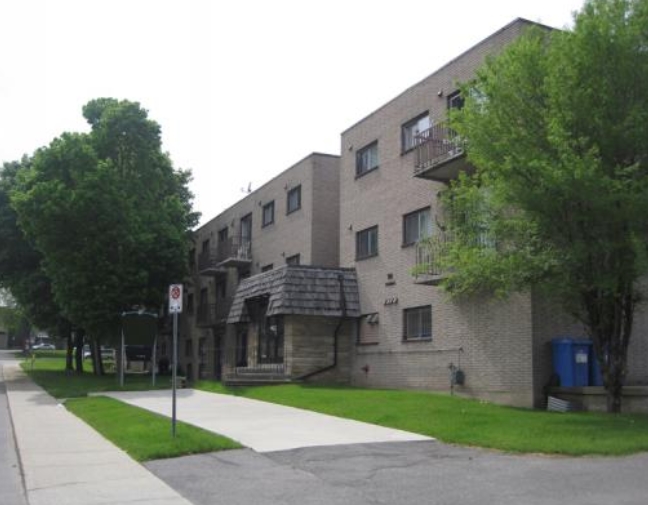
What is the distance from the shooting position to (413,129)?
76.6 ft

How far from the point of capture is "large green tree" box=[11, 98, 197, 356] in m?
30.8

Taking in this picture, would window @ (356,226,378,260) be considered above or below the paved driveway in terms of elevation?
above

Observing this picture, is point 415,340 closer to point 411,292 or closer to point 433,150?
point 411,292

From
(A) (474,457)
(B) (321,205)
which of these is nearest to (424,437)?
(A) (474,457)

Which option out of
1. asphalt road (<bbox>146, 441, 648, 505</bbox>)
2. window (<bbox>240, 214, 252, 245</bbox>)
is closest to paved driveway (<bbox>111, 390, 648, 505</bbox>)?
asphalt road (<bbox>146, 441, 648, 505</bbox>)

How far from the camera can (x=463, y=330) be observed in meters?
20.1

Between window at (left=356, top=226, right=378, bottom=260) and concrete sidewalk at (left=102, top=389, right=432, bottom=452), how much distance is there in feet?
22.7

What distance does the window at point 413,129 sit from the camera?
74.0 ft

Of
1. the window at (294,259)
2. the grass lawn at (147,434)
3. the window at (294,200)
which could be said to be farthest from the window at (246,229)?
the grass lawn at (147,434)

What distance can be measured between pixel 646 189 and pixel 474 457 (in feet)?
18.5

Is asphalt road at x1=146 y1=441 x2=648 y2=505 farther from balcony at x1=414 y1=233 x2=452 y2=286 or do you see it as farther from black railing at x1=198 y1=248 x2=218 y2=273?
black railing at x1=198 y1=248 x2=218 y2=273

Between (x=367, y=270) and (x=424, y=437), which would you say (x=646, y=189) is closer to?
(x=424, y=437)

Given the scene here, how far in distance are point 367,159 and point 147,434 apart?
1505cm

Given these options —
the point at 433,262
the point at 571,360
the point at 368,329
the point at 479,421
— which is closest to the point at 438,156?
the point at 433,262
